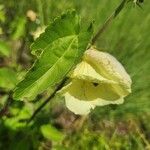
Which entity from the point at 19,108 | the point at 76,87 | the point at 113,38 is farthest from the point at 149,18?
the point at 76,87

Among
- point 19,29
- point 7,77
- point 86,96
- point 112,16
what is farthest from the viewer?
point 19,29

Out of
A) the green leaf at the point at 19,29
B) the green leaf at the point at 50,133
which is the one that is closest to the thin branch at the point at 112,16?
the green leaf at the point at 50,133

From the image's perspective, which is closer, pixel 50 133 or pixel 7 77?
pixel 7 77

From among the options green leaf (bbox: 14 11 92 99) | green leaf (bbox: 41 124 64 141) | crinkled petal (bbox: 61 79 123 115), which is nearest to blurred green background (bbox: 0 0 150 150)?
green leaf (bbox: 41 124 64 141)

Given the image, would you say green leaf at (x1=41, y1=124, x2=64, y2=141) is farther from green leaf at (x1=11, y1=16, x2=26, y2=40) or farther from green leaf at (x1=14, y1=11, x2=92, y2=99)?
green leaf at (x1=14, y1=11, x2=92, y2=99)

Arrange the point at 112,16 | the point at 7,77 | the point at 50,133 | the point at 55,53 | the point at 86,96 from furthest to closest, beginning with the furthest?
1. the point at 50,133
2. the point at 7,77
3. the point at 86,96
4. the point at 112,16
5. the point at 55,53

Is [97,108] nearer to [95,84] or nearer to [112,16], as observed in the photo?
[95,84]

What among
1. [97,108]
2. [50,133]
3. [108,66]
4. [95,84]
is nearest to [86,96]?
[95,84]

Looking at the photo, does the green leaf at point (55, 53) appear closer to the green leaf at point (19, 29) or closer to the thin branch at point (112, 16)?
the thin branch at point (112, 16)
